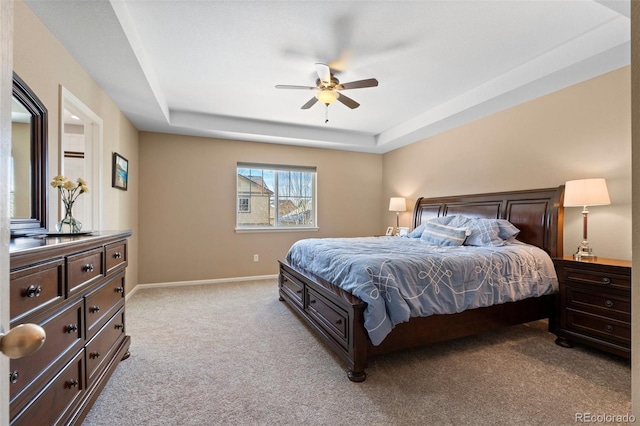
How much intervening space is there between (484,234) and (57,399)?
11.4 ft

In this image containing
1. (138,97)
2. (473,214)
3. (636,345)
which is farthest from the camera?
(473,214)

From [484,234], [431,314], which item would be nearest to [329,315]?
[431,314]

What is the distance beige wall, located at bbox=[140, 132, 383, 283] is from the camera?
435 centimetres

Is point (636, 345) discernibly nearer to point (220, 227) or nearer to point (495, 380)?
point (495, 380)

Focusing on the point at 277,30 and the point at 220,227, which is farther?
the point at 220,227

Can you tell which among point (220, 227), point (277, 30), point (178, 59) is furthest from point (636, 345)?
point (220, 227)

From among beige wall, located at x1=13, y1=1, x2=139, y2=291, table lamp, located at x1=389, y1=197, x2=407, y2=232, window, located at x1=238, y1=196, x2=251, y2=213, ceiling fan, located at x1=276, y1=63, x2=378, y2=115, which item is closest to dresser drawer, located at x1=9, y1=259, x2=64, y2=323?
beige wall, located at x1=13, y1=1, x2=139, y2=291

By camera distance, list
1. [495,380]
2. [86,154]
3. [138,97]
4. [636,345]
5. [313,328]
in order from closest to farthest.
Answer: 1. [636,345]
2. [495,380]
3. [313,328]
4. [86,154]
5. [138,97]

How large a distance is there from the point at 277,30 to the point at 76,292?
2.19 m

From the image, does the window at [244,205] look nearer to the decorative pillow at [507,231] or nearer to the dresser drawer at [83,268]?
the dresser drawer at [83,268]

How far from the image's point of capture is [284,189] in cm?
523

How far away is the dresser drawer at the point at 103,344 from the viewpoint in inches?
63.6

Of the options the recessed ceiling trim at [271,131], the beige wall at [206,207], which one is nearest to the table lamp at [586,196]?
the recessed ceiling trim at [271,131]

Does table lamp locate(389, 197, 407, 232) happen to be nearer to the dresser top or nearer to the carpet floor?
the carpet floor
